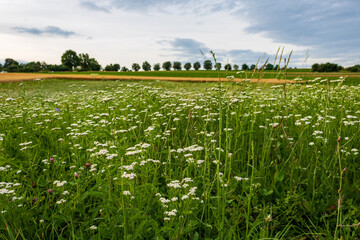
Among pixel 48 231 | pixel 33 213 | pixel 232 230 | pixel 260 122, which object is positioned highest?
pixel 260 122

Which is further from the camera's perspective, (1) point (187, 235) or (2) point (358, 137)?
(2) point (358, 137)

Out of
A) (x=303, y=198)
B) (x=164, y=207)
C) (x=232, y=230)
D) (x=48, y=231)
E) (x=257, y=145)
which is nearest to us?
(x=232, y=230)

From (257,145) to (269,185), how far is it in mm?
969

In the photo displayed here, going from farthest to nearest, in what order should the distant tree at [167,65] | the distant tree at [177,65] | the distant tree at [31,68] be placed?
the distant tree at [167,65] < the distant tree at [177,65] < the distant tree at [31,68]

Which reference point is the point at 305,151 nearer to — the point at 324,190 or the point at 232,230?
the point at 324,190

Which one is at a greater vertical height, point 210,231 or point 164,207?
point 164,207

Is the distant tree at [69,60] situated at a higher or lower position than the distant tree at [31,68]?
higher

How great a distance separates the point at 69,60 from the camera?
107875mm

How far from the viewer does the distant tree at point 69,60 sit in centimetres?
10744

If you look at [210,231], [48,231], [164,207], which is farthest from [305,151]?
[48,231]

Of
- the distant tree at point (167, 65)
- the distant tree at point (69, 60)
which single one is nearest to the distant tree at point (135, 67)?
the distant tree at point (167, 65)

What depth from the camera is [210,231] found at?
218cm

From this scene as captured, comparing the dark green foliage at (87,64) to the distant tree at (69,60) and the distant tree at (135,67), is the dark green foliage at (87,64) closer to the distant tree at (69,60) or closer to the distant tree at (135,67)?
the distant tree at (69,60)

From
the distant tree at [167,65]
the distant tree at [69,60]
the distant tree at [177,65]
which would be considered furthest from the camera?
the distant tree at [167,65]
